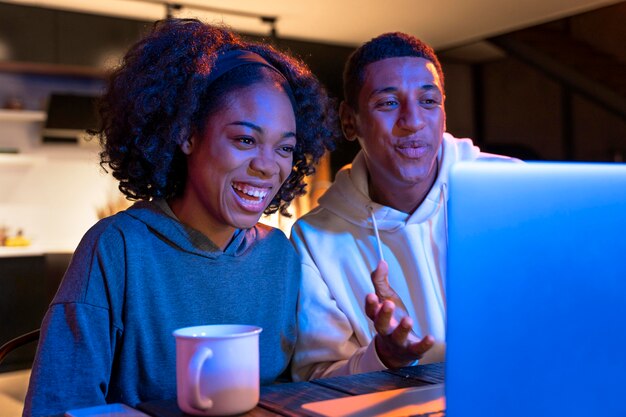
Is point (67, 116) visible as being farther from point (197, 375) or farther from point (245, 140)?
point (197, 375)

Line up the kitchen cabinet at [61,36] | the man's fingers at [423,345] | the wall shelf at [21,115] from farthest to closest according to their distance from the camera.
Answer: the wall shelf at [21,115], the kitchen cabinet at [61,36], the man's fingers at [423,345]

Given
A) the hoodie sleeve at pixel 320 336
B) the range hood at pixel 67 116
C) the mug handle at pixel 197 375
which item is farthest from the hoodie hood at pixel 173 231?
the range hood at pixel 67 116

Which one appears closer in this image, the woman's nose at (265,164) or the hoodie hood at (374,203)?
the woman's nose at (265,164)

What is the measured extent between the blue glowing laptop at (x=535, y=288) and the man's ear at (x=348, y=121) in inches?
47.4

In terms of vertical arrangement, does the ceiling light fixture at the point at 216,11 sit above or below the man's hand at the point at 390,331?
above

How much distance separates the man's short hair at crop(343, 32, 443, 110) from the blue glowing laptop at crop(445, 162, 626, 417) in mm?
1117

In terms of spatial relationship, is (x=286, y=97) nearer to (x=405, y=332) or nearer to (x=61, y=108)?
(x=405, y=332)

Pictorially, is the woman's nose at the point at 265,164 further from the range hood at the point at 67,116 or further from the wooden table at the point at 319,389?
the range hood at the point at 67,116

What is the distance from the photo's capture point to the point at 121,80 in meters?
1.44

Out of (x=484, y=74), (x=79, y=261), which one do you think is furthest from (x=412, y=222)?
(x=484, y=74)

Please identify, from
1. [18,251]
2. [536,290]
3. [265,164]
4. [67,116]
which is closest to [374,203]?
[265,164]

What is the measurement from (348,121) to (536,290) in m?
1.30

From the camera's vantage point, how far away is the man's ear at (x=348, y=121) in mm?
1936

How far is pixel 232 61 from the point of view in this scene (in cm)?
141
